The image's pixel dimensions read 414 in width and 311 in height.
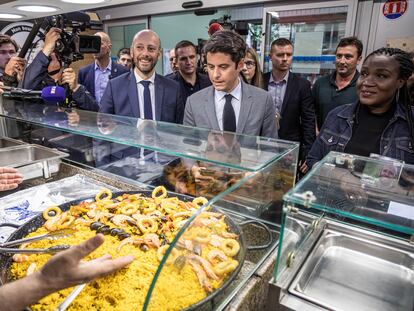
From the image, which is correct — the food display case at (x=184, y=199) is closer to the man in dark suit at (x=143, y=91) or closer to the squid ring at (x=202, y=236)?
the squid ring at (x=202, y=236)

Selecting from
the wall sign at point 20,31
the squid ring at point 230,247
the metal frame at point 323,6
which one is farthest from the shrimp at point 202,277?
the wall sign at point 20,31

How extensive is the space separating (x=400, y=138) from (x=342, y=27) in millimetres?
2740

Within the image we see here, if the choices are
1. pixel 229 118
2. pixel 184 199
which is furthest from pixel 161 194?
pixel 229 118

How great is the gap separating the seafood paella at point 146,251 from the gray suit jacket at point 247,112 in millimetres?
752

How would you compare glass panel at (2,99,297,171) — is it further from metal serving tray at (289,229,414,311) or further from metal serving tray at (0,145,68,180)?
Result: metal serving tray at (289,229,414,311)

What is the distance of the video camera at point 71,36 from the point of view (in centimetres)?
194

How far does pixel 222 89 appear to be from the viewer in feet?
6.13

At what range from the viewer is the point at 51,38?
201 centimetres

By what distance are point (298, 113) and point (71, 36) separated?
194cm

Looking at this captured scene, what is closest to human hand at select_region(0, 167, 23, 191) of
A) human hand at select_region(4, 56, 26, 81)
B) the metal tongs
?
the metal tongs

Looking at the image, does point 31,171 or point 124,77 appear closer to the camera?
point 31,171

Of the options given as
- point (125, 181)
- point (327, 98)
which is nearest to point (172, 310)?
point (125, 181)

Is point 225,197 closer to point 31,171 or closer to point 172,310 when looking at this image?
point 172,310

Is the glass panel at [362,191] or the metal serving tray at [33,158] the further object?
the metal serving tray at [33,158]
